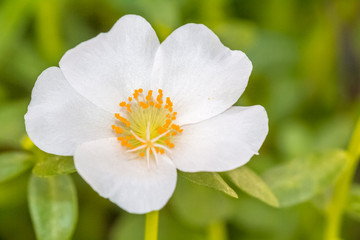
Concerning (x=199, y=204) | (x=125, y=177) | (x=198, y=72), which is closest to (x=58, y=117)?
(x=125, y=177)

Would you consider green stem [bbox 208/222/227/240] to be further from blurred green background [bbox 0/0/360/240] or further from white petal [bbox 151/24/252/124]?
white petal [bbox 151/24/252/124]

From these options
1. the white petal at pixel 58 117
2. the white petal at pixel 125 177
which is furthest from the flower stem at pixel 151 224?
the white petal at pixel 58 117

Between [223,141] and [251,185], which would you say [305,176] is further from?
[223,141]

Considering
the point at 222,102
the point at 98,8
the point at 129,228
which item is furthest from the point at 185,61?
the point at 98,8

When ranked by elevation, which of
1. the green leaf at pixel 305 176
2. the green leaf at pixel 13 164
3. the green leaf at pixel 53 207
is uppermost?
the green leaf at pixel 305 176

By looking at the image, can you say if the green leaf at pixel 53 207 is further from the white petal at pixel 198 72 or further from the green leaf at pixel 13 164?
the white petal at pixel 198 72

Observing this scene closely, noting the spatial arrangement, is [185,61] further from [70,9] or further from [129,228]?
[70,9]
